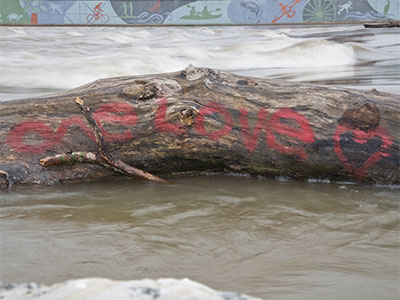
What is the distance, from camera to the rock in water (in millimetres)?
1524

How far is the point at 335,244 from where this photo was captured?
2723 mm

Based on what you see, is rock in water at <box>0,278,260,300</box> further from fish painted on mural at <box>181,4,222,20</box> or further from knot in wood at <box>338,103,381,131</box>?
fish painted on mural at <box>181,4,222,20</box>

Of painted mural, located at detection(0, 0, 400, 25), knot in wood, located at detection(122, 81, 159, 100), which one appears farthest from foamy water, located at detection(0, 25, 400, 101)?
knot in wood, located at detection(122, 81, 159, 100)

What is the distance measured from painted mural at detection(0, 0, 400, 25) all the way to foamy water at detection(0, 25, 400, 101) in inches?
37.3

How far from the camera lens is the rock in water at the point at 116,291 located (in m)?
1.52

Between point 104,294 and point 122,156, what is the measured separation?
2534mm

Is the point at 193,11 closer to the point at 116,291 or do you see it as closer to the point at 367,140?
the point at 367,140

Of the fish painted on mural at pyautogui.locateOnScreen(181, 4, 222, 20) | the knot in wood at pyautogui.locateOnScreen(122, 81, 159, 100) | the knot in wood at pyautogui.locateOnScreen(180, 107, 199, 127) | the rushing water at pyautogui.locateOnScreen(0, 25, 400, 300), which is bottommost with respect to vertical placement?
the rushing water at pyautogui.locateOnScreen(0, 25, 400, 300)

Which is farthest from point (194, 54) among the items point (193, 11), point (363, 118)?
point (363, 118)

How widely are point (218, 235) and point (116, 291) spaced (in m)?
1.36

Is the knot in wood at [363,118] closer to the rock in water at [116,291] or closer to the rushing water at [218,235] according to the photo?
the rushing water at [218,235]

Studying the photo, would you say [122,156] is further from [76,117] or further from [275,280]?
[275,280]

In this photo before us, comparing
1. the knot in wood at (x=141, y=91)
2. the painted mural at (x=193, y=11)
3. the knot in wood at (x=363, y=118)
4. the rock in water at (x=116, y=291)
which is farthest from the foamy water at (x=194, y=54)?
the rock in water at (x=116, y=291)

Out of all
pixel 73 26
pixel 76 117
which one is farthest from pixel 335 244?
pixel 73 26
